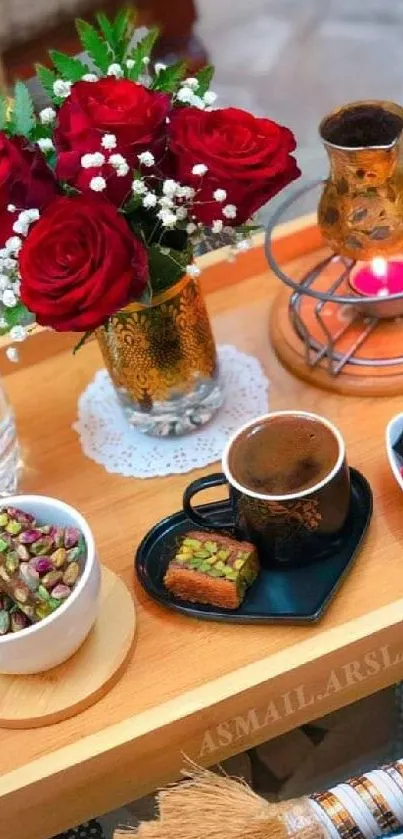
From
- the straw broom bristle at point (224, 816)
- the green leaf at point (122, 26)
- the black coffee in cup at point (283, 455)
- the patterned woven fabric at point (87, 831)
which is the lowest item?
the patterned woven fabric at point (87, 831)

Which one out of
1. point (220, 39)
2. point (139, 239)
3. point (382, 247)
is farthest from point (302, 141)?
point (139, 239)

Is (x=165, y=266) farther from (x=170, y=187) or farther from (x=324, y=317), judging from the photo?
(x=324, y=317)

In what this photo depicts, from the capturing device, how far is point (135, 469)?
3.41 feet

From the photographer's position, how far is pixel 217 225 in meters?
0.88

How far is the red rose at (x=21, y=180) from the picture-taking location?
2.76ft

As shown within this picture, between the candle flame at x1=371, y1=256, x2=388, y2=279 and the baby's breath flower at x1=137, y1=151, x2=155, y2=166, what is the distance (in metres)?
0.35

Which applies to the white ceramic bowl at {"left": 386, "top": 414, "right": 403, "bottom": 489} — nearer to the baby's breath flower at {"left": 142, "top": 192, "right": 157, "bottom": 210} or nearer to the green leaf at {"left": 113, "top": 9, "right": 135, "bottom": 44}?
the baby's breath flower at {"left": 142, "top": 192, "right": 157, "bottom": 210}

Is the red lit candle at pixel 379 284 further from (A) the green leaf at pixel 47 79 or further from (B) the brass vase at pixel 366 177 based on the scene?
(A) the green leaf at pixel 47 79

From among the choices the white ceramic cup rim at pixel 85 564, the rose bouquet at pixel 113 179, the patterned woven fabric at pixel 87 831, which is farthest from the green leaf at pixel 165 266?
the patterned woven fabric at pixel 87 831

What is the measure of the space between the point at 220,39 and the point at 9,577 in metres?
2.15

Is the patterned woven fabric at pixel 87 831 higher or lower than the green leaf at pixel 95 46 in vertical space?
lower

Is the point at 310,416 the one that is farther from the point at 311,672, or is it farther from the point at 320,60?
the point at 320,60

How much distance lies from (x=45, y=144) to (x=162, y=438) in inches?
12.2

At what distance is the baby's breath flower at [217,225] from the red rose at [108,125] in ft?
0.25
